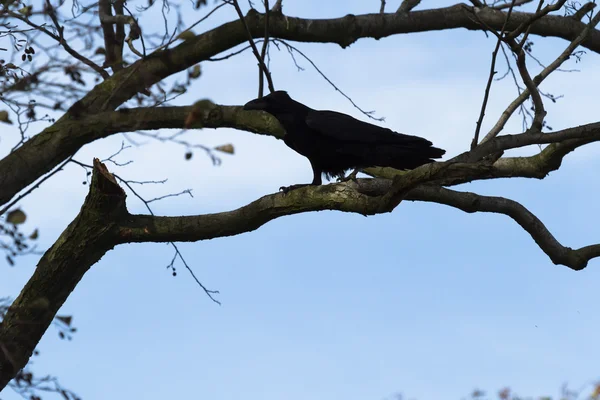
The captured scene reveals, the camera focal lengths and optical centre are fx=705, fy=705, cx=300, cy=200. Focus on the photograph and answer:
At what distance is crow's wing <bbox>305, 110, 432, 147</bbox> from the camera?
6465mm

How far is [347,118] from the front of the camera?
6.99 m

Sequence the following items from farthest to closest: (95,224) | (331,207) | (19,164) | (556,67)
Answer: (556,67)
(95,224)
(331,207)
(19,164)

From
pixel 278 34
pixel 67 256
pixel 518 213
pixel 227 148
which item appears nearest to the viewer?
pixel 227 148

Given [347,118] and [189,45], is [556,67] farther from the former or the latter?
[189,45]

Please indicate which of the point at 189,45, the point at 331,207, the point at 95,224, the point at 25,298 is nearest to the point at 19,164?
the point at 95,224

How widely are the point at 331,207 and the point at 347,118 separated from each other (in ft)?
4.90

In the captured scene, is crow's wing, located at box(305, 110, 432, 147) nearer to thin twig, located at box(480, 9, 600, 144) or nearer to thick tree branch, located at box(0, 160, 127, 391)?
thin twig, located at box(480, 9, 600, 144)

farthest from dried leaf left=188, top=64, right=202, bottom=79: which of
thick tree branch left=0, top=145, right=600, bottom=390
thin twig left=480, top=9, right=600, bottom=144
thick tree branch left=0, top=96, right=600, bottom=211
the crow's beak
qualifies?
thin twig left=480, top=9, right=600, bottom=144

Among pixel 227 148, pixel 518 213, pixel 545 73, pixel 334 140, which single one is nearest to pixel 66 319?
pixel 227 148

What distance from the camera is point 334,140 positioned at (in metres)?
6.82

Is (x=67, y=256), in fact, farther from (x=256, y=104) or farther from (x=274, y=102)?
(x=274, y=102)

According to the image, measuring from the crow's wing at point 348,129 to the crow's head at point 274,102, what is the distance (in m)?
0.27

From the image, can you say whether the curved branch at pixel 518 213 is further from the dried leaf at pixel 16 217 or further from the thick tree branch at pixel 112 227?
the dried leaf at pixel 16 217

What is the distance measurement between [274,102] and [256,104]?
23cm
